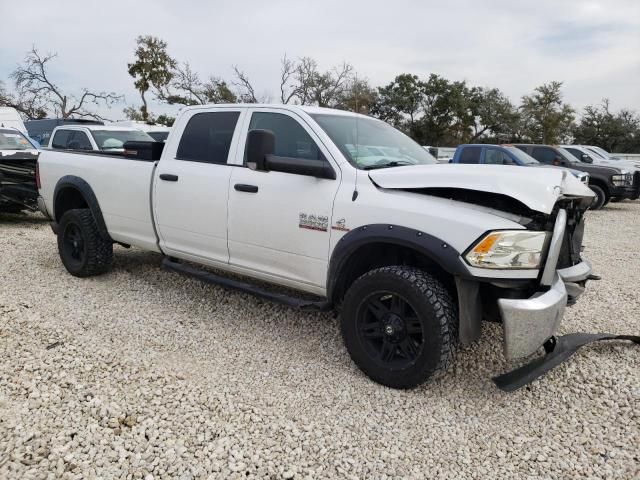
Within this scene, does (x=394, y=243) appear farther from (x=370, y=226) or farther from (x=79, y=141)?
(x=79, y=141)

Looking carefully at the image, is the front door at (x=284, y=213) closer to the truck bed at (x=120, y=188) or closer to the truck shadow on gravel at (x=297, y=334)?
the truck shadow on gravel at (x=297, y=334)

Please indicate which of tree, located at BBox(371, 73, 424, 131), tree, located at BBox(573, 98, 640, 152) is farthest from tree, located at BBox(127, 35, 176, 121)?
tree, located at BBox(573, 98, 640, 152)

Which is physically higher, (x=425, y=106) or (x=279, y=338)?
(x=425, y=106)

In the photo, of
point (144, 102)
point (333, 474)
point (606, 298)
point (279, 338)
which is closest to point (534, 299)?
point (333, 474)

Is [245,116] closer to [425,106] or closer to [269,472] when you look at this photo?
[269,472]

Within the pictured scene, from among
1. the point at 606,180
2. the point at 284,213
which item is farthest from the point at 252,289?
the point at 606,180

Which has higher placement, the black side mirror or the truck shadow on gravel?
the black side mirror

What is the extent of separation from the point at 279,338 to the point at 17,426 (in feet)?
6.15

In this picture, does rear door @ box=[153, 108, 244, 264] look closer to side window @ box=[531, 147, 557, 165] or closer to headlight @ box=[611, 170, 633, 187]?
side window @ box=[531, 147, 557, 165]

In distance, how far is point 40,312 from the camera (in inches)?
167

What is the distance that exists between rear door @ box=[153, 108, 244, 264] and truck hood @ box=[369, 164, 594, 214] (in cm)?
139

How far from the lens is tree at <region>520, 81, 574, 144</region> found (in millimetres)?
37562

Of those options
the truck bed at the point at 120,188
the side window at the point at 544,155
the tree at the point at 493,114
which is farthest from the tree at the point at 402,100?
the truck bed at the point at 120,188

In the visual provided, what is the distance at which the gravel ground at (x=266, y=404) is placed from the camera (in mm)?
2459
